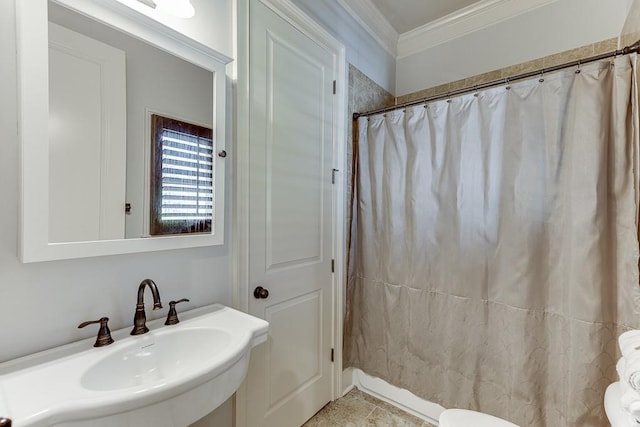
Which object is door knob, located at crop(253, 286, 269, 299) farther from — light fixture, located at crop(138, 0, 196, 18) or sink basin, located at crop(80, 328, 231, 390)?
light fixture, located at crop(138, 0, 196, 18)

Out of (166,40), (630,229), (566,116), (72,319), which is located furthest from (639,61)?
(72,319)

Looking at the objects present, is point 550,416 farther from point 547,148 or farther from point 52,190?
point 52,190

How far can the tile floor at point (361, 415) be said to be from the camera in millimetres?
1725

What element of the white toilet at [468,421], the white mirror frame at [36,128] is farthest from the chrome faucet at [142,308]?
the white toilet at [468,421]

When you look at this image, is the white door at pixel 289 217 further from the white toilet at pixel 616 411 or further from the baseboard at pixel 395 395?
the white toilet at pixel 616 411

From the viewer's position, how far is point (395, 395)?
6.16ft

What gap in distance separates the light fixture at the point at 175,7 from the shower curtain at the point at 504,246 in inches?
49.2

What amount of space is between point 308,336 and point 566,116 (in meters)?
Answer: 1.77

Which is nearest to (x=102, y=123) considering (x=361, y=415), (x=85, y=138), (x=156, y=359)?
(x=85, y=138)

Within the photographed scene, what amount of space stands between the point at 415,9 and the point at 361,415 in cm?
287

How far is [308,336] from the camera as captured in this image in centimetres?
173

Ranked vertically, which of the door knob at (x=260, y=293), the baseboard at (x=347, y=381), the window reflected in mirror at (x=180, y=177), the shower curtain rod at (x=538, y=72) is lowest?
the baseboard at (x=347, y=381)

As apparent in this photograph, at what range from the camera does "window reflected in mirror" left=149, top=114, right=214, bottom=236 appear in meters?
1.03

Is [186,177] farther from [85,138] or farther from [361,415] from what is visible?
[361,415]
